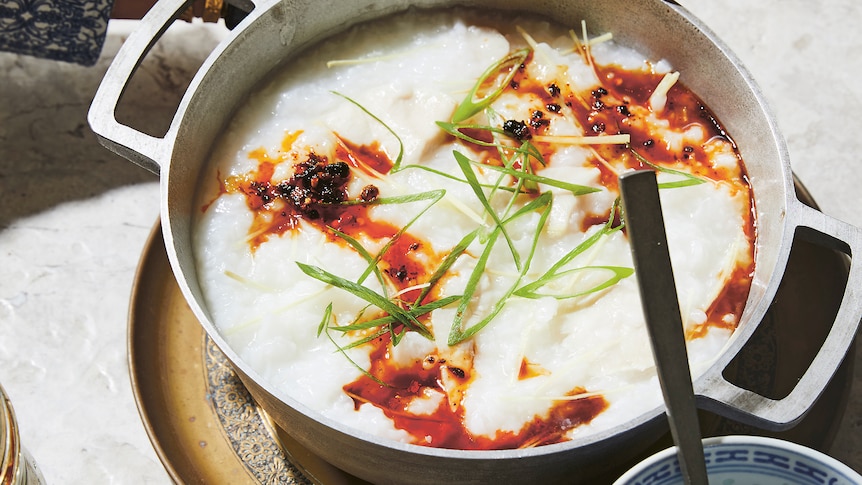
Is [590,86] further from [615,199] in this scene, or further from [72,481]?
[72,481]

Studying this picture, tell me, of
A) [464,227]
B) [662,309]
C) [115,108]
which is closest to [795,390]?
[662,309]

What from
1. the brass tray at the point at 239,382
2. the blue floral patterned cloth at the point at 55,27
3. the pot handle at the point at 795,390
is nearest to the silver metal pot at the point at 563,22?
the pot handle at the point at 795,390

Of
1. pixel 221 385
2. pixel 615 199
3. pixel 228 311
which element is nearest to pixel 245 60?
pixel 228 311

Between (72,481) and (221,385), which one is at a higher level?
(221,385)

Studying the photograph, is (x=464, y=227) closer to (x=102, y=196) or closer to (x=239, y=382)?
(x=239, y=382)

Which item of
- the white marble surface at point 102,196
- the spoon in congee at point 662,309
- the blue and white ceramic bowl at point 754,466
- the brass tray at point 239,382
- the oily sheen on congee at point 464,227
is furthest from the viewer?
the white marble surface at point 102,196

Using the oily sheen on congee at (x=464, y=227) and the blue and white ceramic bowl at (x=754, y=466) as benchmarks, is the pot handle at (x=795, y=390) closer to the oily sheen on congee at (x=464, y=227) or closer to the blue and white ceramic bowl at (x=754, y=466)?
the blue and white ceramic bowl at (x=754, y=466)

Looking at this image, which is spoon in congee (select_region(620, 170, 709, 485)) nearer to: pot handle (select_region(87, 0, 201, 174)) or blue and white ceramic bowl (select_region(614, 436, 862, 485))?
blue and white ceramic bowl (select_region(614, 436, 862, 485))
